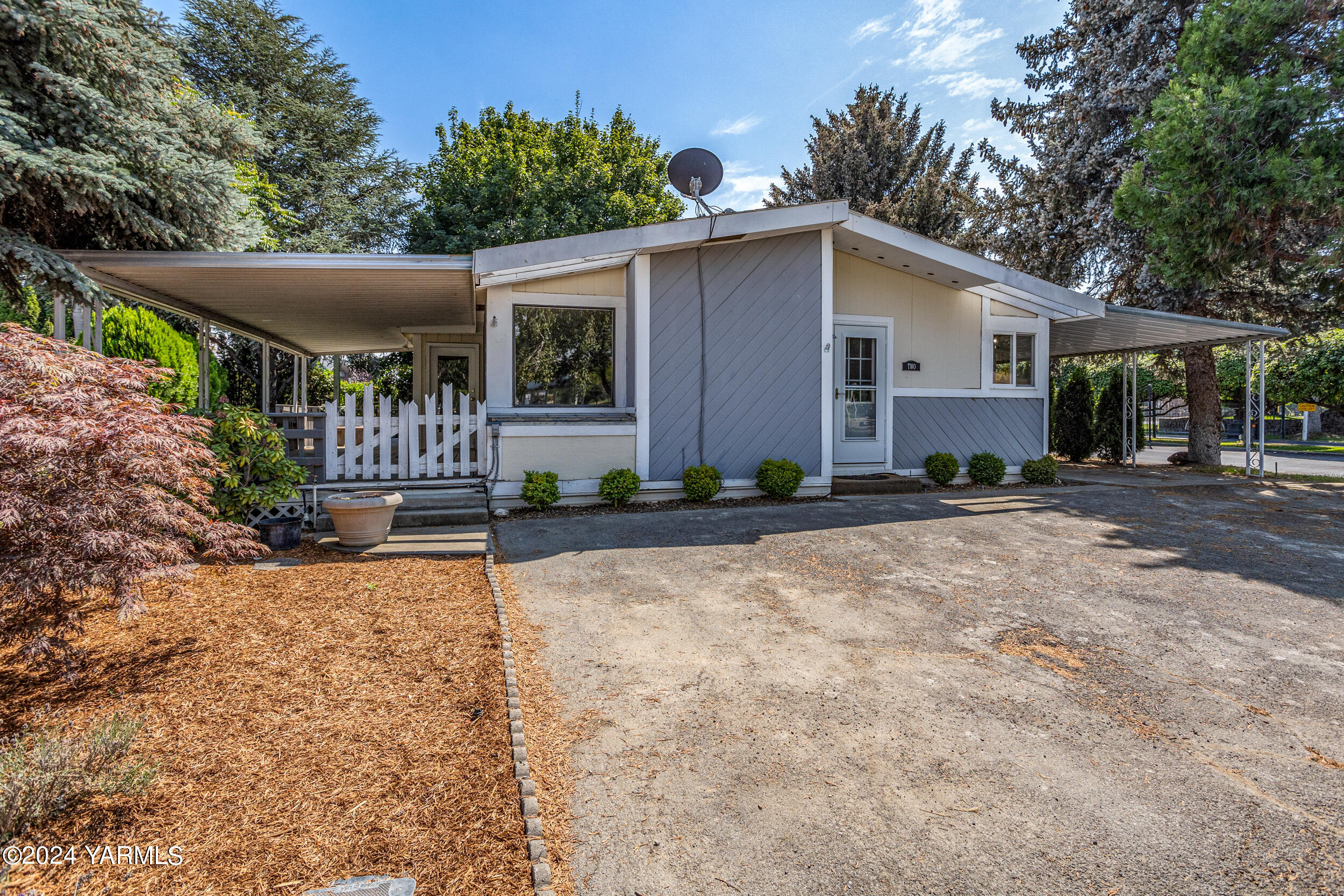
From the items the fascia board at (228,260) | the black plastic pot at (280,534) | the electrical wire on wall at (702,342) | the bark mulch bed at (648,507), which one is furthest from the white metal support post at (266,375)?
the electrical wire on wall at (702,342)

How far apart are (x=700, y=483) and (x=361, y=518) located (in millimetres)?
3577

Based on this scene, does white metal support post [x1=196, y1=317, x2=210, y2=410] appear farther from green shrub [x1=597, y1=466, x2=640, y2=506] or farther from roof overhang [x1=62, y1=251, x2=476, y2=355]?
green shrub [x1=597, y1=466, x2=640, y2=506]

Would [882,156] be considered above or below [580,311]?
above

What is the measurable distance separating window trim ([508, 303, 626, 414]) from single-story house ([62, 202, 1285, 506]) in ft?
0.08

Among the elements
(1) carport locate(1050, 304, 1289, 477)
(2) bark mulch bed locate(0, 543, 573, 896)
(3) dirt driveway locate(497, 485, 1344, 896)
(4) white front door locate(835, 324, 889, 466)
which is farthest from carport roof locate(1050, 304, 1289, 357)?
(2) bark mulch bed locate(0, 543, 573, 896)

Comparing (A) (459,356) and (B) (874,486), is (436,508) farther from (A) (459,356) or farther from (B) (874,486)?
(A) (459,356)

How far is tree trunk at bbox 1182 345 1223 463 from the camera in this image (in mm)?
12359

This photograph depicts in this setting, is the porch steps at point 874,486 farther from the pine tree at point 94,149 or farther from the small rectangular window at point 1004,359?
the pine tree at point 94,149

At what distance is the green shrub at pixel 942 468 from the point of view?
349 inches

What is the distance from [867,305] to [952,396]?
1900 mm

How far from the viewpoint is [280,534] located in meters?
5.26

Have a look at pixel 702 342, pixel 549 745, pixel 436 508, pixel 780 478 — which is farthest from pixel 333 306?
pixel 549 745

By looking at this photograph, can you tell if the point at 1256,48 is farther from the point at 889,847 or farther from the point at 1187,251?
the point at 889,847

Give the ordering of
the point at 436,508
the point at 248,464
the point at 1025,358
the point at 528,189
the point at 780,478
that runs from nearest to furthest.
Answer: the point at 248,464 → the point at 436,508 → the point at 780,478 → the point at 1025,358 → the point at 528,189
